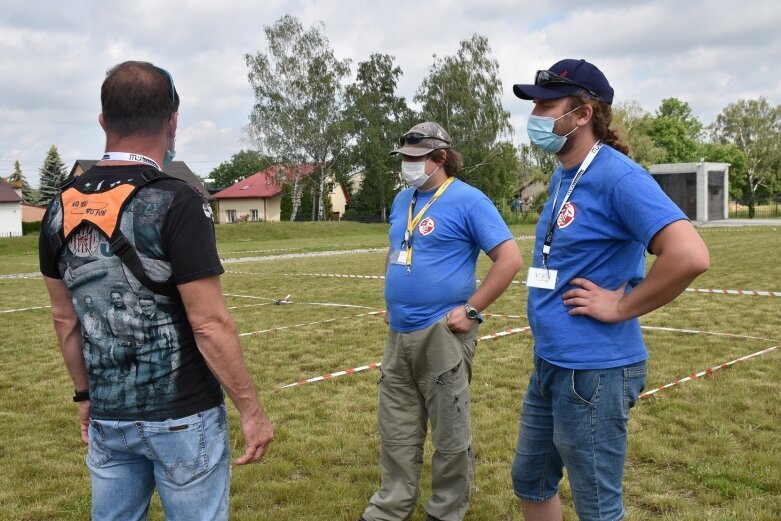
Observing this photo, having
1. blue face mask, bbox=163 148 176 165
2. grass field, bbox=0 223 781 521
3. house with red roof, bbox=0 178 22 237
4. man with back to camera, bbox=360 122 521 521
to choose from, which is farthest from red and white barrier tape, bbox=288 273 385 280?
house with red roof, bbox=0 178 22 237

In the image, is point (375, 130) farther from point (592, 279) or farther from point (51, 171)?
point (592, 279)

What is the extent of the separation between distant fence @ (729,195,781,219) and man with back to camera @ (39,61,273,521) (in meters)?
65.2

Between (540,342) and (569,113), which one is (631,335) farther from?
(569,113)

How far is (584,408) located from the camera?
2357 millimetres

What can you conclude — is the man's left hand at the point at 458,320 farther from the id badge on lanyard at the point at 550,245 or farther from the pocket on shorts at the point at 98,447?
the pocket on shorts at the point at 98,447

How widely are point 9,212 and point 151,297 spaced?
55876mm

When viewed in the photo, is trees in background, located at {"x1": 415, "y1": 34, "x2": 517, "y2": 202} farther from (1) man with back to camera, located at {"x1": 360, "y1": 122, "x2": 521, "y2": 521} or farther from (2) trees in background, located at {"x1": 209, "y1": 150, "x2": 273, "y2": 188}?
(2) trees in background, located at {"x1": 209, "y1": 150, "x2": 273, "y2": 188}

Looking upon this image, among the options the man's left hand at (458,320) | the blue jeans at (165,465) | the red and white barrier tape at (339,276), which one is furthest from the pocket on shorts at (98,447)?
the red and white barrier tape at (339,276)

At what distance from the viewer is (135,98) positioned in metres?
1.98

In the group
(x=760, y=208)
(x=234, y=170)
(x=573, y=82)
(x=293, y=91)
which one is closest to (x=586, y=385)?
(x=573, y=82)

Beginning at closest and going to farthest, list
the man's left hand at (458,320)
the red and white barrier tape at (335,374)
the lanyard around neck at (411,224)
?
1. the man's left hand at (458,320)
2. the lanyard around neck at (411,224)
3. the red and white barrier tape at (335,374)

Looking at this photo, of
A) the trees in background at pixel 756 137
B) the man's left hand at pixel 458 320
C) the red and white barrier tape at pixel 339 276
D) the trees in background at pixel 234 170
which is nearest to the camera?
the man's left hand at pixel 458 320

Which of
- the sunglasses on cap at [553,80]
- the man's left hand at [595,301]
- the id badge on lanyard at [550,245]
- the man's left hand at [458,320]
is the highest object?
the sunglasses on cap at [553,80]

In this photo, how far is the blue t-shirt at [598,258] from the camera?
7.50 ft
